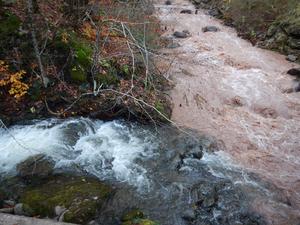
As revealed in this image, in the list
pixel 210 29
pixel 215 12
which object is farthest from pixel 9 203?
pixel 215 12

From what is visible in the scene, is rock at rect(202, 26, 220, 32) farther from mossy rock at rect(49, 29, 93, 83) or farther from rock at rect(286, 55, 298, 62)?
mossy rock at rect(49, 29, 93, 83)

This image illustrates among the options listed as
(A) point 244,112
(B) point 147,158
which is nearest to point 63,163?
(B) point 147,158

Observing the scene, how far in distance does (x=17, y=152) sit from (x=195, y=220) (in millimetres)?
3764

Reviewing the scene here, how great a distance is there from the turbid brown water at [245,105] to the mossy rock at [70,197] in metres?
2.91

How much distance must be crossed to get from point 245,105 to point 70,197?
5999mm

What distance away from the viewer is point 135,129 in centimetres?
830

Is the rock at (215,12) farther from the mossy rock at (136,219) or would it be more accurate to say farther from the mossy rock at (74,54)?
the mossy rock at (136,219)

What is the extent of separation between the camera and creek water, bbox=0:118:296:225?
6.21 metres

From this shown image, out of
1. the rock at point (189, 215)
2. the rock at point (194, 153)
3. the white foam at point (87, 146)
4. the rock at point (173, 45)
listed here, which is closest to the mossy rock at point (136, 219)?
the rock at point (189, 215)

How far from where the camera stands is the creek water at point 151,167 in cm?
621

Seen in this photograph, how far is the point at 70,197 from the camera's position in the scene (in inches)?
232

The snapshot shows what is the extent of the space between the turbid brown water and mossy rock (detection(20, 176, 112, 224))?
9.56ft

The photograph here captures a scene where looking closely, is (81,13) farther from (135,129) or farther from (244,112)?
(244,112)

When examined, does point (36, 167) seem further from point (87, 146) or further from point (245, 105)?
point (245, 105)
